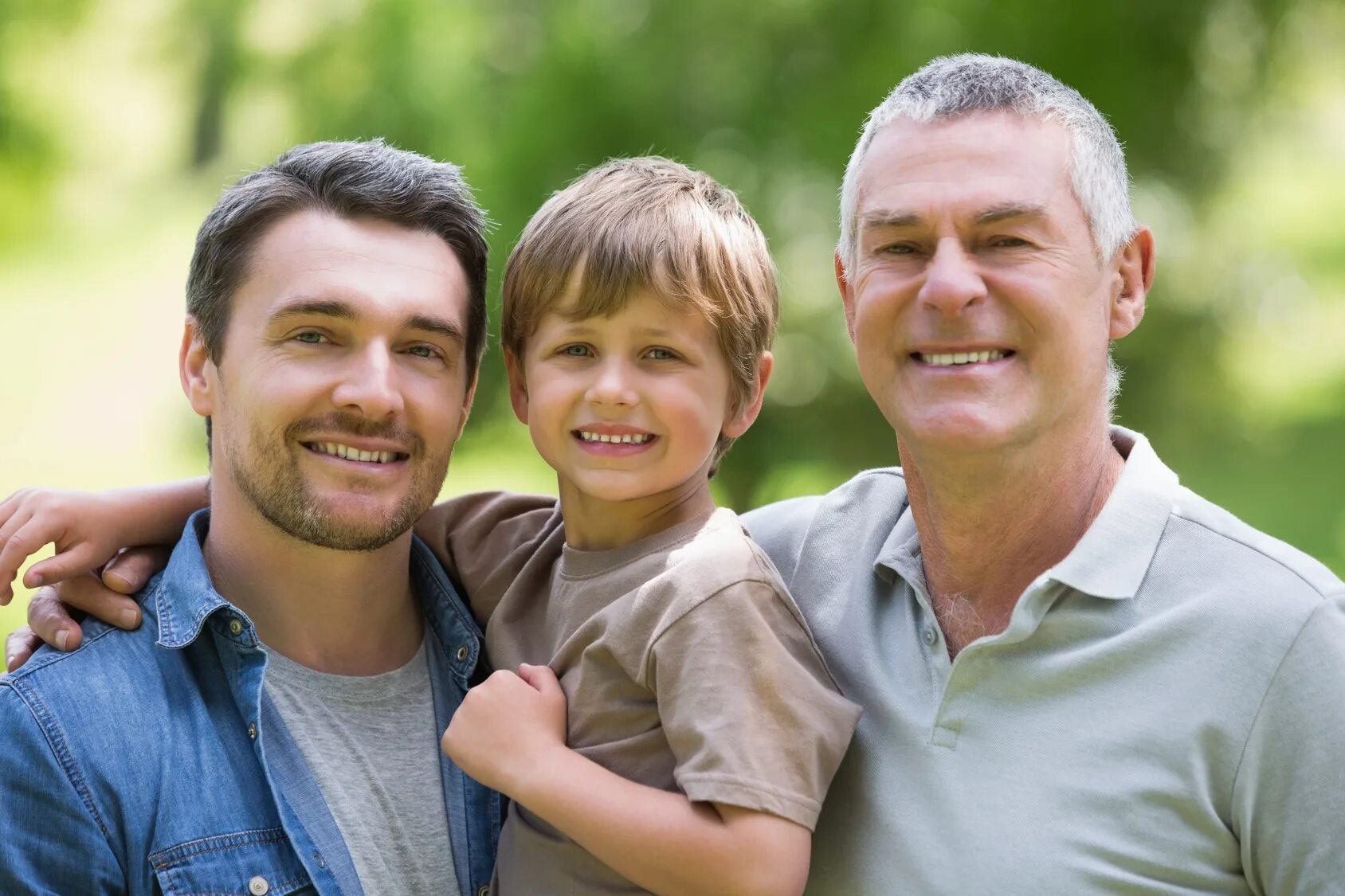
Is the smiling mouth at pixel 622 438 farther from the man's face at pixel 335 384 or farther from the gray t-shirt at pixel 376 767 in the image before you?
the gray t-shirt at pixel 376 767

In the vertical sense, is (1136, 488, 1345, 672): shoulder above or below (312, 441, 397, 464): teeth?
above

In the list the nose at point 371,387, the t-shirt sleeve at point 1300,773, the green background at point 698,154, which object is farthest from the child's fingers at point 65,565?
the green background at point 698,154

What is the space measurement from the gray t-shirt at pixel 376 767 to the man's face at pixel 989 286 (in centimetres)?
88

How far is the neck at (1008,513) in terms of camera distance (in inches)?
74.7

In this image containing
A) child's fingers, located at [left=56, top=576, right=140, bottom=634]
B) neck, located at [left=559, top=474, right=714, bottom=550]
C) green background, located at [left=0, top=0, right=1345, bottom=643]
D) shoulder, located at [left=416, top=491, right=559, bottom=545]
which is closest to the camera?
child's fingers, located at [left=56, top=576, right=140, bottom=634]

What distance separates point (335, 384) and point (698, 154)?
415cm

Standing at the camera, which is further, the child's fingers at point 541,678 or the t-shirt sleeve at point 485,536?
the t-shirt sleeve at point 485,536

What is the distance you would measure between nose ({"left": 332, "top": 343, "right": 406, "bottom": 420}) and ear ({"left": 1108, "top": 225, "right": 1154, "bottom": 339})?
1.07m

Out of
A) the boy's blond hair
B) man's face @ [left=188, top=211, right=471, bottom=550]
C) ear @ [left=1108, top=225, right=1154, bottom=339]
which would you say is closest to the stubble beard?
man's face @ [left=188, top=211, right=471, bottom=550]

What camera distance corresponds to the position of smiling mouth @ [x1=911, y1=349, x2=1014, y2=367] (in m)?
1.87

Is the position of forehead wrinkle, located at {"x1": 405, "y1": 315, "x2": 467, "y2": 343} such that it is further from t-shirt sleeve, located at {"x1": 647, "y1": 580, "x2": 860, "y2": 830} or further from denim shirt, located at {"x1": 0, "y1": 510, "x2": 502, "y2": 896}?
t-shirt sleeve, located at {"x1": 647, "y1": 580, "x2": 860, "y2": 830}

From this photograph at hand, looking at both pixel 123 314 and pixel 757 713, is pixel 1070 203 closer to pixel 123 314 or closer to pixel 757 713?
pixel 757 713

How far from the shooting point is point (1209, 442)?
20.6 feet

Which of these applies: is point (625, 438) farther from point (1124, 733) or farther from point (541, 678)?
point (1124, 733)
